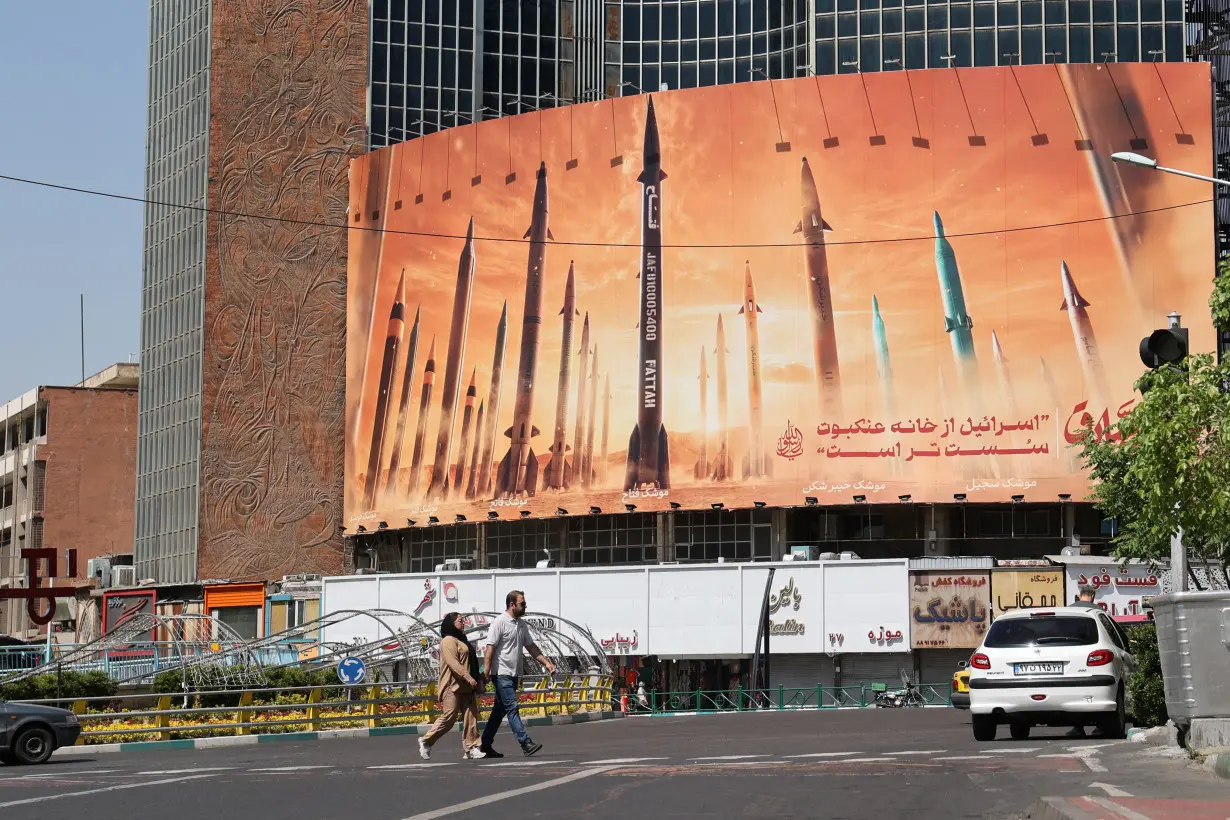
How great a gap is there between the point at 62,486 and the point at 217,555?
2041 cm

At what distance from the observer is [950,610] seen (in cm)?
5769

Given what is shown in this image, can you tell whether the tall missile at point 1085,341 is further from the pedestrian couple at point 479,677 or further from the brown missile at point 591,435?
the pedestrian couple at point 479,677

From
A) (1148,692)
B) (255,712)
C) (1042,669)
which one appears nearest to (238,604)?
(255,712)

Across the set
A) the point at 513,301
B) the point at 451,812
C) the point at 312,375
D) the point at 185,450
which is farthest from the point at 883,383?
the point at 451,812

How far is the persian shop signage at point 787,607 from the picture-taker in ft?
192

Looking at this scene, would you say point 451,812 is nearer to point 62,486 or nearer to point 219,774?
point 219,774

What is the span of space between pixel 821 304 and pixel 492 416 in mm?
13045

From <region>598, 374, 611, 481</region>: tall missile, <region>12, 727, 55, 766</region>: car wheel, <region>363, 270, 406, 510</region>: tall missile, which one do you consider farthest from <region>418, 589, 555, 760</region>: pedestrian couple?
<region>363, 270, 406, 510</region>: tall missile

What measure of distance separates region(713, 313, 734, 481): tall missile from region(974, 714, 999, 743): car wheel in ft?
136

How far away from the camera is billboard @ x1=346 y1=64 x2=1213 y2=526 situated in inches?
2410

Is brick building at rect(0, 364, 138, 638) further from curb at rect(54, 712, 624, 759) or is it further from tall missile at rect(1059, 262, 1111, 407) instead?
curb at rect(54, 712, 624, 759)

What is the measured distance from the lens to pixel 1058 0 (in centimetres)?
6956

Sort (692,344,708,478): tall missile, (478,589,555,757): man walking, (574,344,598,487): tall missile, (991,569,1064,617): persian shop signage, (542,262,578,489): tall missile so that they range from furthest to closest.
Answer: (542,262,578,489): tall missile < (574,344,598,487): tall missile < (692,344,708,478): tall missile < (991,569,1064,617): persian shop signage < (478,589,555,757): man walking

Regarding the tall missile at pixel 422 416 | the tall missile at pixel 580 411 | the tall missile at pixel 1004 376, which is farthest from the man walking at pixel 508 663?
the tall missile at pixel 422 416
